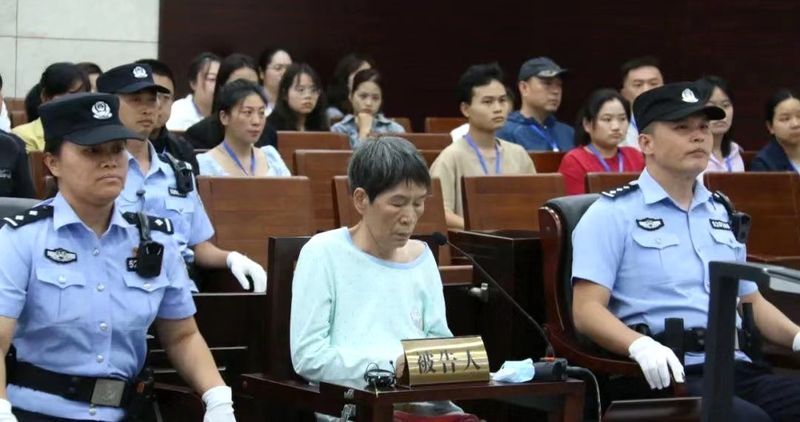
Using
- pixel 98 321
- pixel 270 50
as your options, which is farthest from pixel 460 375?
pixel 270 50

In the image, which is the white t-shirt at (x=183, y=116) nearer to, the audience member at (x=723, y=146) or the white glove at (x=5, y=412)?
the audience member at (x=723, y=146)

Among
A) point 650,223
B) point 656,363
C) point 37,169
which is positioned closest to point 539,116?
point 37,169

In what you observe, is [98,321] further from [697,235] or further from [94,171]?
[697,235]

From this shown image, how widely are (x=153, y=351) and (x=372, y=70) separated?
5.04m

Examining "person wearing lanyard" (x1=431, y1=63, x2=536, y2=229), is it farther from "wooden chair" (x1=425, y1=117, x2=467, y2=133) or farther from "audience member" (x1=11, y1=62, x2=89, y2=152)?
"wooden chair" (x1=425, y1=117, x2=467, y2=133)

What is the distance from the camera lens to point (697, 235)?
4406 millimetres

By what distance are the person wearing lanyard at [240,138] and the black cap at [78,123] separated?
260cm

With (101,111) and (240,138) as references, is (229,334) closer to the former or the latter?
(101,111)

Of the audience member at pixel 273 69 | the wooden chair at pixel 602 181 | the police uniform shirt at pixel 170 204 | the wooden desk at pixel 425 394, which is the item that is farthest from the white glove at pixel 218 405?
the audience member at pixel 273 69

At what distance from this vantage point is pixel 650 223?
4355 millimetres

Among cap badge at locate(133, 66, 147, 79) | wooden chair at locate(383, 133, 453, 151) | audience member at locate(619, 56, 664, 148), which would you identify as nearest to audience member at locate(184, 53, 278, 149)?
wooden chair at locate(383, 133, 453, 151)

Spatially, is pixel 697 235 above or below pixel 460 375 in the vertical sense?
above

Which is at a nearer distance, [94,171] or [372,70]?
[94,171]

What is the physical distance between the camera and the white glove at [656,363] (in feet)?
12.9
